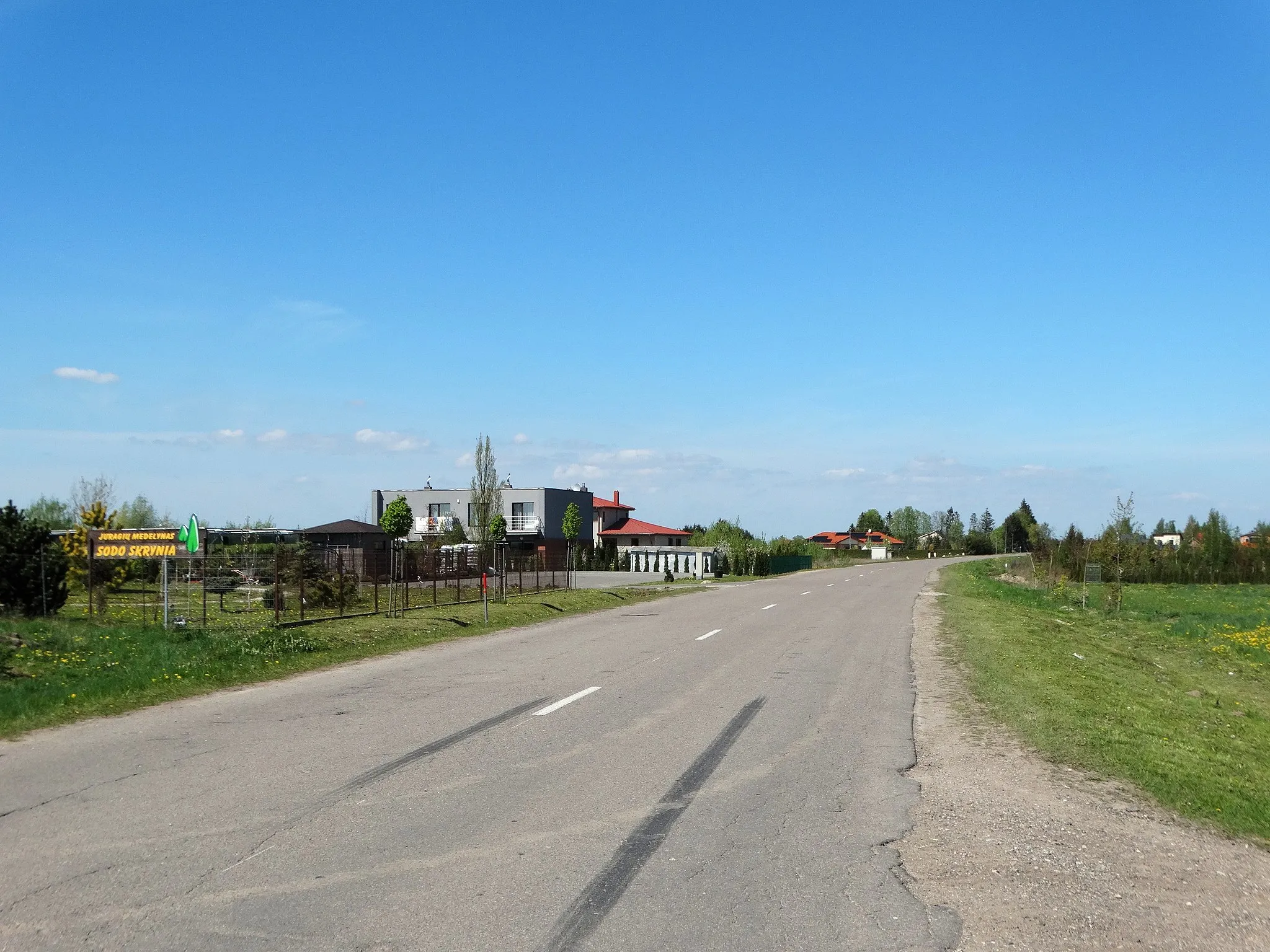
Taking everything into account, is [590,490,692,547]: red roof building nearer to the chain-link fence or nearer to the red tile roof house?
the red tile roof house

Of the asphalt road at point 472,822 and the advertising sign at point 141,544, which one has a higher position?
the advertising sign at point 141,544

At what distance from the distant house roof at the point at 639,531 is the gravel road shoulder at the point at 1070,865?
93817mm

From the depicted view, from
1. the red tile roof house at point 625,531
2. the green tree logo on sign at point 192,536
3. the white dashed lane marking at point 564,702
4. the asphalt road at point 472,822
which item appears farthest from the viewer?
the red tile roof house at point 625,531

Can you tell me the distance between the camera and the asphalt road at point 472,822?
5.06 meters

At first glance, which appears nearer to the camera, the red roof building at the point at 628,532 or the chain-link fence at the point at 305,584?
the chain-link fence at the point at 305,584

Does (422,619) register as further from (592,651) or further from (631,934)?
(631,934)

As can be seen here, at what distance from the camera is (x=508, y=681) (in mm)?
13992

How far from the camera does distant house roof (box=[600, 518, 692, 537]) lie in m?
103

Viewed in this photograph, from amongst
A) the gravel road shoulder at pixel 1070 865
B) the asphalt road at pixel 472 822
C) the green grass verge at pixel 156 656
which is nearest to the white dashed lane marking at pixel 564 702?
the asphalt road at pixel 472 822

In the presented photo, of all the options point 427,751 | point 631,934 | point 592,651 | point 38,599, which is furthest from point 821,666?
point 38,599

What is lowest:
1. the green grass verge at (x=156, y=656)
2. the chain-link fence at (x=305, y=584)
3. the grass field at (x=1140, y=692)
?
the grass field at (x=1140, y=692)

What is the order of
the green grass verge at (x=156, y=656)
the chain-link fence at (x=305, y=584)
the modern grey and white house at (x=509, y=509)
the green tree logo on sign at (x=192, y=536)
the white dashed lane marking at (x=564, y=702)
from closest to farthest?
1. the white dashed lane marking at (x=564, y=702)
2. the green grass verge at (x=156, y=656)
3. the green tree logo on sign at (x=192, y=536)
4. the chain-link fence at (x=305, y=584)
5. the modern grey and white house at (x=509, y=509)

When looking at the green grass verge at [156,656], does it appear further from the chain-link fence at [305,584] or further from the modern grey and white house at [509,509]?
the modern grey and white house at [509,509]

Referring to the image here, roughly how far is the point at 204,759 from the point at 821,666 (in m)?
9.82
